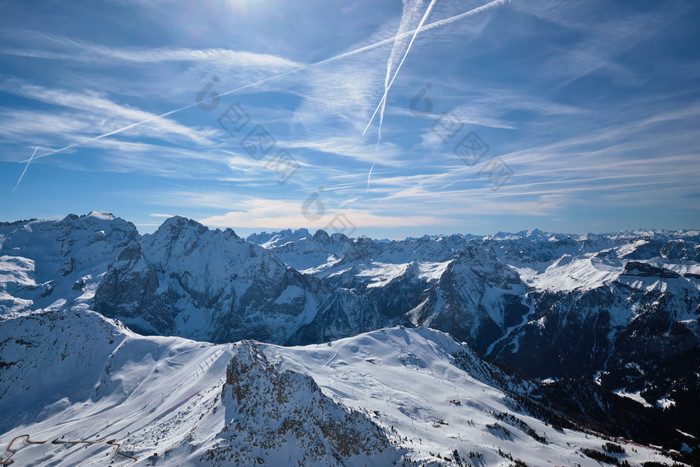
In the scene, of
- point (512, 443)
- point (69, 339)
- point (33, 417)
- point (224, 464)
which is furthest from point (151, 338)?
point (512, 443)

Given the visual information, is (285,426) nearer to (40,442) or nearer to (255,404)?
(255,404)

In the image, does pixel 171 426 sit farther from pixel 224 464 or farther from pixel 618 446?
pixel 618 446

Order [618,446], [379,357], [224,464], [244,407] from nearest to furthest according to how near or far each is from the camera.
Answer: [224,464] < [244,407] < [618,446] < [379,357]

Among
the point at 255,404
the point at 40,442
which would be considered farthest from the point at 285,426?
the point at 40,442

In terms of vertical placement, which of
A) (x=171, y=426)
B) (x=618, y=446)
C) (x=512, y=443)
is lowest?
(x=618, y=446)

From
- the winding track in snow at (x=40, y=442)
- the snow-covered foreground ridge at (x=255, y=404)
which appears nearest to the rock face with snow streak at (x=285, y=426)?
the snow-covered foreground ridge at (x=255, y=404)

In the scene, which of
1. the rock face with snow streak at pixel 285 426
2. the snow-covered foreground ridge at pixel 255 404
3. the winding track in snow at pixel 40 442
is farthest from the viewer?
the winding track in snow at pixel 40 442

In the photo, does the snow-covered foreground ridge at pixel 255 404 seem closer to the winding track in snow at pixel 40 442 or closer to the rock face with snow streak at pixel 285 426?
the rock face with snow streak at pixel 285 426

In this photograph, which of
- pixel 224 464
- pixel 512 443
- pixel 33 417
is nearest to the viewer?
pixel 224 464

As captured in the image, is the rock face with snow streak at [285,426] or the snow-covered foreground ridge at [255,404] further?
the snow-covered foreground ridge at [255,404]
